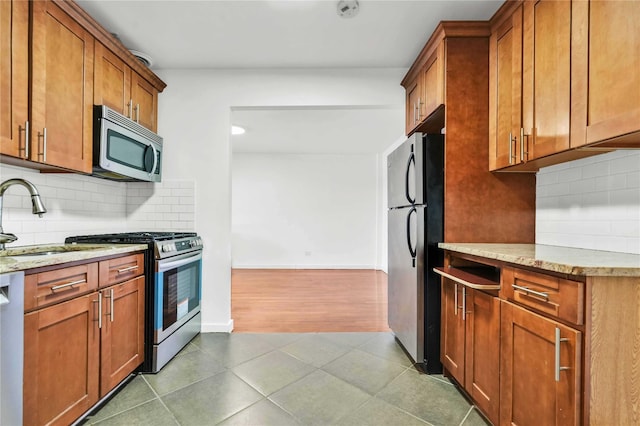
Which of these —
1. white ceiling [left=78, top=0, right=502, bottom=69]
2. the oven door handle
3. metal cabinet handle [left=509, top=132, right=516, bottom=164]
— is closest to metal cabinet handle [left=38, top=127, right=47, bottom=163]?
the oven door handle

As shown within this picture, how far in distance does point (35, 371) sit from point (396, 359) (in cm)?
211

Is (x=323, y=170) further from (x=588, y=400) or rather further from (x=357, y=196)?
(x=588, y=400)

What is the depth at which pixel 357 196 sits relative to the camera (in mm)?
6387

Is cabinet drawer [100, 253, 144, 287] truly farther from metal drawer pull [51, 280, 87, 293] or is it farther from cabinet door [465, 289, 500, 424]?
cabinet door [465, 289, 500, 424]

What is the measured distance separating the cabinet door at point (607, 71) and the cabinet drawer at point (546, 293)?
0.66m

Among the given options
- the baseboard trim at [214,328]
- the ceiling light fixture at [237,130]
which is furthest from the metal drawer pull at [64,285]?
the ceiling light fixture at [237,130]

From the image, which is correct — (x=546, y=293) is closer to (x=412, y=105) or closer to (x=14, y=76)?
(x=412, y=105)

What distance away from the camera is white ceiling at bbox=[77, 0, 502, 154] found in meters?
1.97

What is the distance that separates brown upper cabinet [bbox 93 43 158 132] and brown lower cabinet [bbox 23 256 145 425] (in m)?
1.26

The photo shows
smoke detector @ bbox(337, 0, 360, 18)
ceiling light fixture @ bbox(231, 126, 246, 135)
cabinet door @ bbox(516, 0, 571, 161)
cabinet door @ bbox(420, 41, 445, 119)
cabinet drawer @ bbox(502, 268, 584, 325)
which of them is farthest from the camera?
ceiling light fixture @ bbox(231, 126, 246, 135)

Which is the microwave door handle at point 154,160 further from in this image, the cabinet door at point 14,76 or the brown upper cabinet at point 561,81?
the brown upper cabinet at point 561,81

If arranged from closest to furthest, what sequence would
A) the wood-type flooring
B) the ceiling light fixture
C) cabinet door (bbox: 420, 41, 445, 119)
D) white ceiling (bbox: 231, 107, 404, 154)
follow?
cabinet door (bbox: 420, 41, 445, 119) → the wood-type flooring → white ceiling (bbox: 231, 107, 404, 154) → the ceiling light fixture

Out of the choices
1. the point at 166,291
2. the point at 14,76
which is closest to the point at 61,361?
the point at 166,291

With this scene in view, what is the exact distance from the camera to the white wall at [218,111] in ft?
9.04
